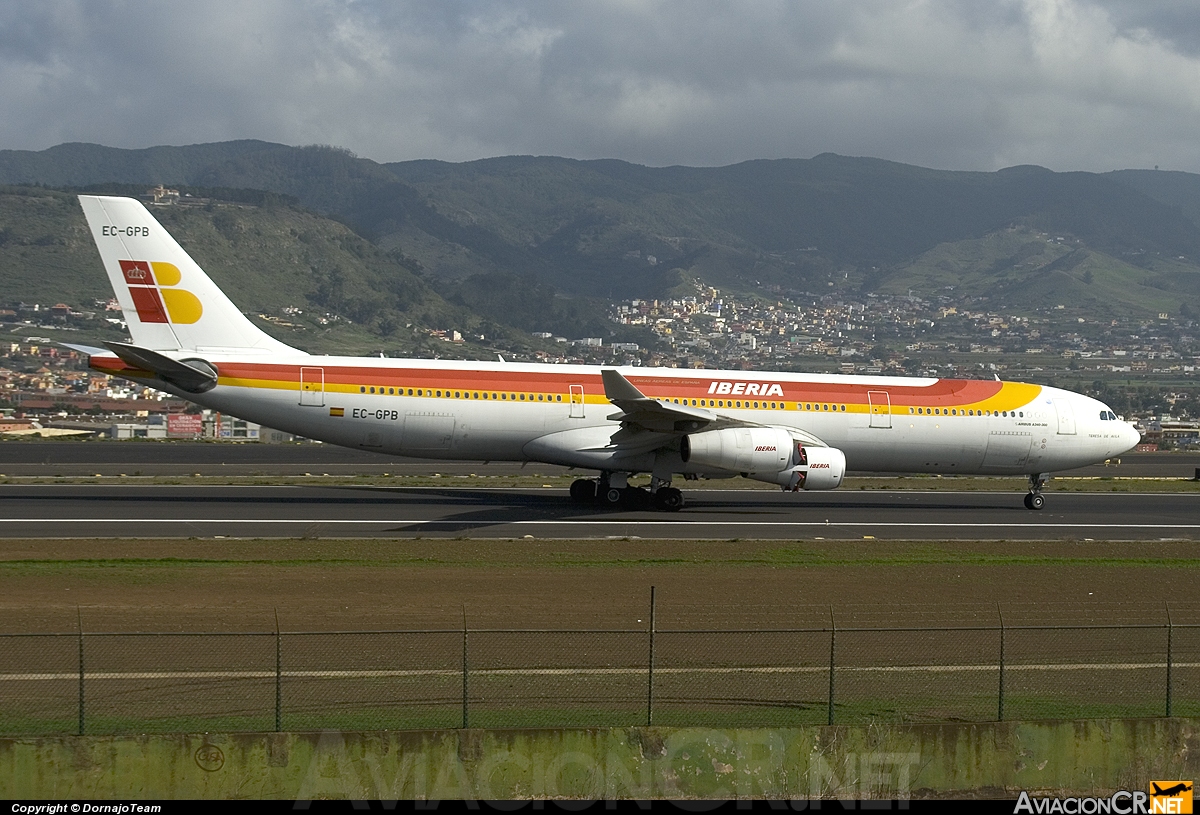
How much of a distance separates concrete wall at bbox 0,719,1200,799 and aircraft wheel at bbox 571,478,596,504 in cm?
2310

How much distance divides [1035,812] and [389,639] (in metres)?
8.98

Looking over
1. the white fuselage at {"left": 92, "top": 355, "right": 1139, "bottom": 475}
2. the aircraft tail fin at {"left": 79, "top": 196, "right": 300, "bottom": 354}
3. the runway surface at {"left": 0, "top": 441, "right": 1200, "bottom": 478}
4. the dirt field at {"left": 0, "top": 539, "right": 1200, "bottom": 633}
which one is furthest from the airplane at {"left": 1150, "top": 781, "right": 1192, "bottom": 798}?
the runway surface at {"left": 0, "top": 441, "right": 1200, "bottom": 478}

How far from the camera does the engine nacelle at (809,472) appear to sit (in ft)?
114

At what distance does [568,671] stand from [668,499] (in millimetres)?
18831

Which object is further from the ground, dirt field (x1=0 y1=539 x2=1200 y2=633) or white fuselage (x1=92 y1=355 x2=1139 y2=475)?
white fuselage (x1=92 y1=355 x2=1139 y2=475)

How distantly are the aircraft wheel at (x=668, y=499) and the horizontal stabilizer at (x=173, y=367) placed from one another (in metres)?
11.9

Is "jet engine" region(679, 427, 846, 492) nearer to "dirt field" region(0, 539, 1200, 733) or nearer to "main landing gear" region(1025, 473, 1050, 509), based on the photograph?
"dirt field" region(0, 539, 1200, 733)

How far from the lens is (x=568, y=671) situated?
17.4m

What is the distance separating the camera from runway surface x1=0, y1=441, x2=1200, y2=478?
50125mm

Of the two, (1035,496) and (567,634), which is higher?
(1035,496)

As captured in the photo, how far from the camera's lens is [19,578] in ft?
77.4

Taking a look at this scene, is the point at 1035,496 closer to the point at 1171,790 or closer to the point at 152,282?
the point at 152,282

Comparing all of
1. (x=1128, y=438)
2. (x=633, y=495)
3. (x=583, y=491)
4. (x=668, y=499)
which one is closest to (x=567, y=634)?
(x=668, y=499)

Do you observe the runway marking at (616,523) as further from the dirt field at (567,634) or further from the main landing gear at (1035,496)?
the dirt field at (567,634)
